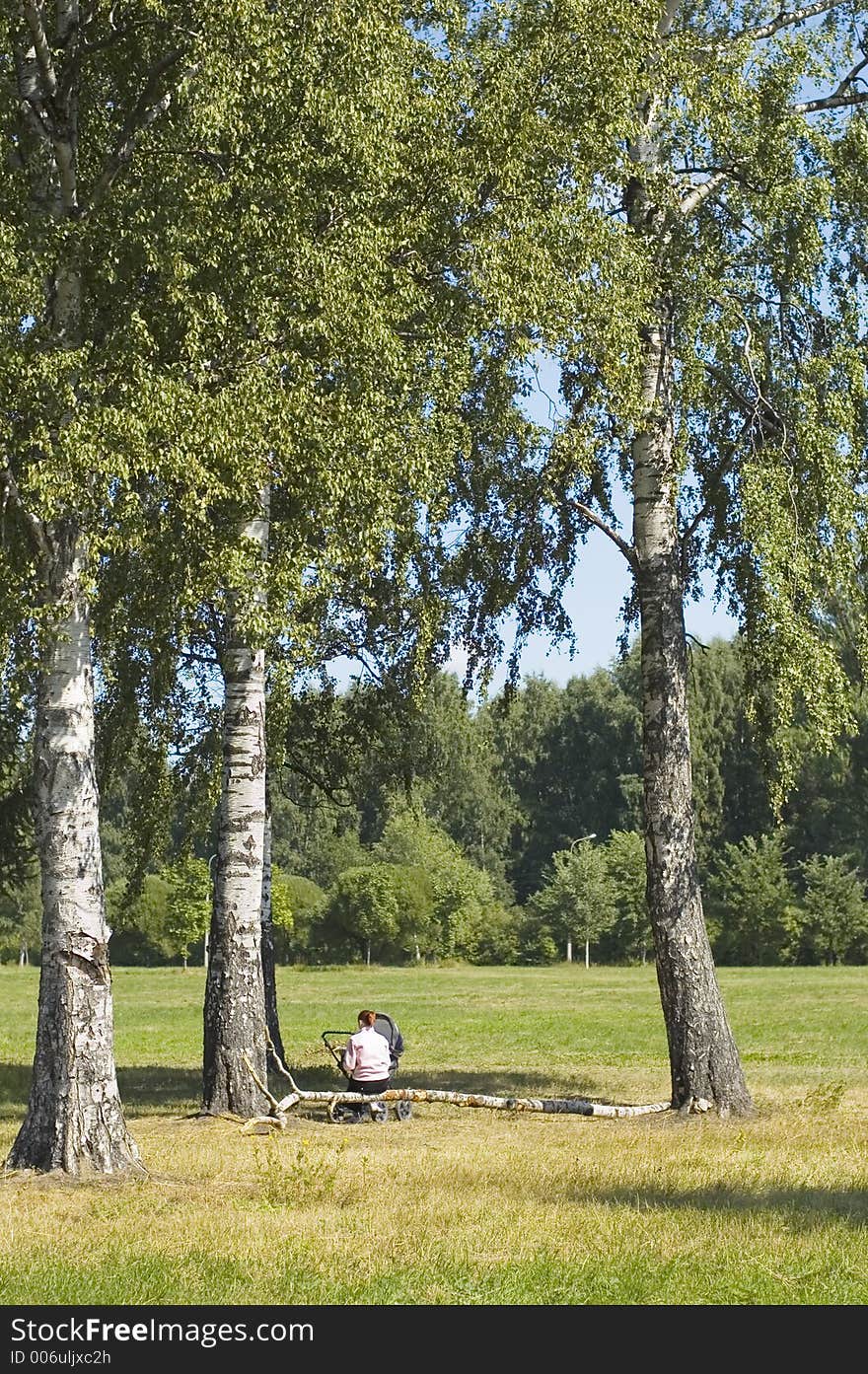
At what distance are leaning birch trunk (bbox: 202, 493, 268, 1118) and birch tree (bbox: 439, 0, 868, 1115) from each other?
136 inches

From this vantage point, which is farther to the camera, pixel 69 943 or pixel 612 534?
pixel 612 534

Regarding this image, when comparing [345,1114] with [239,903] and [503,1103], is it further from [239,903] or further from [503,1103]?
[239,903]

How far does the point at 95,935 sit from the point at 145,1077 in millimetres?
10573

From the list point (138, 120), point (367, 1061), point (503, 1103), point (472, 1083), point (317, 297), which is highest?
point (138, 120)

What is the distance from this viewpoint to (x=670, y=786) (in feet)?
52.7

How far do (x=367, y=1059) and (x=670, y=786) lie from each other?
4381mm

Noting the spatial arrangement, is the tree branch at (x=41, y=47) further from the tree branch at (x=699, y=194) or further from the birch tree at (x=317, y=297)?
the tree branch at (x=699, y=194)

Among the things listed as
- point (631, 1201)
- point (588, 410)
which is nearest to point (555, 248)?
point (588, 410)

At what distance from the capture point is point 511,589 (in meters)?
17.7

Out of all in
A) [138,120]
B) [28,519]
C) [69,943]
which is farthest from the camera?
[138,120]

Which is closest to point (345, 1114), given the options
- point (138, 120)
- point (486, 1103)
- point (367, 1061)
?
point (367, 1061)

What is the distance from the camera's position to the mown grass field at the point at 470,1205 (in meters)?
7.68

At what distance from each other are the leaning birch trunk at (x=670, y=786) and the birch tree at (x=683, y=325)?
25mm

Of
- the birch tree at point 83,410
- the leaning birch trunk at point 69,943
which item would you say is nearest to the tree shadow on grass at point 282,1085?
the leaning birch trunk at point 69,943
